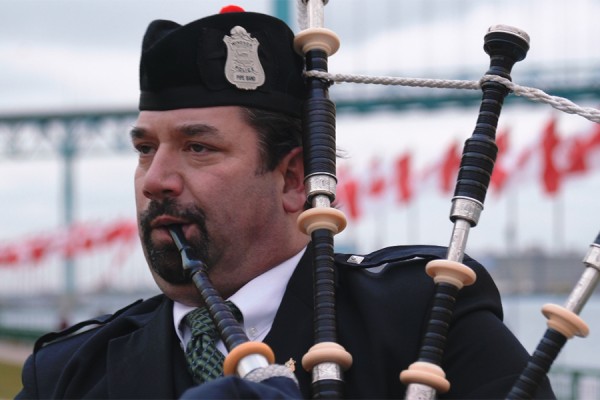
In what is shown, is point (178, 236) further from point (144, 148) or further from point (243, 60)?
point (243, 60)

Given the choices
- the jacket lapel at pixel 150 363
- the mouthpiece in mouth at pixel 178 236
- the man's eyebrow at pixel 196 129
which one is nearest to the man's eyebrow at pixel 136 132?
the man's eyebrow at pixel 196 129

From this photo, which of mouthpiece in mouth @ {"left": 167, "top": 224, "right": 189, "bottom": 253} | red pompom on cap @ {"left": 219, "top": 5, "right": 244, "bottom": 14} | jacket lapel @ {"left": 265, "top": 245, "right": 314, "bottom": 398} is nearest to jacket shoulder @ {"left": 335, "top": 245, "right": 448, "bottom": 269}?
jacket lapel @ {"left": 265, "top": 245, "right": 314, "bottom": 398}

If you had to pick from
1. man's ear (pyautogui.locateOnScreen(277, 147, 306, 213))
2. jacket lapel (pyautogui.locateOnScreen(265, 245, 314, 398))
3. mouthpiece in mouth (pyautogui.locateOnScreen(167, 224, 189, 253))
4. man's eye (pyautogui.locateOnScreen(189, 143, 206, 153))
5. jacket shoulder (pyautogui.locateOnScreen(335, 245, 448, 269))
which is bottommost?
jacket lapel (pyautogui.locateOnScreen(265, 245, 314, 398))

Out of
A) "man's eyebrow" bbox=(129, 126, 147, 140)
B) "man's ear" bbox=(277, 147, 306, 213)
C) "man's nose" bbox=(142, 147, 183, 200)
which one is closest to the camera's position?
"man's nose" bbox=(142, 147, 183, 200)

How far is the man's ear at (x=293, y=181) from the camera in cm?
275

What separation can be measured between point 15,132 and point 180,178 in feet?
225

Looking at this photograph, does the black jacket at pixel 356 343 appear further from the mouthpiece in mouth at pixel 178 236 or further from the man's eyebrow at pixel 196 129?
the man's eyebrow at pixel 196 129

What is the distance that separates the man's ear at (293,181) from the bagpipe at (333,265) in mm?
218

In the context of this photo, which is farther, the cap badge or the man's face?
the cap badge

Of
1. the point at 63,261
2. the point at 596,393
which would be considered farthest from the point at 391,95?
the point at 596,393

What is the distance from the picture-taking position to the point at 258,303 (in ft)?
8.72

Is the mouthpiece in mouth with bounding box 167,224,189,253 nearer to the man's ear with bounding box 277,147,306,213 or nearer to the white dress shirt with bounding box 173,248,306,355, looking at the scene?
the white dress shirt with bounding box 173,248,306,355

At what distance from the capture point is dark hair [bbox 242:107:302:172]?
2664 millimetres

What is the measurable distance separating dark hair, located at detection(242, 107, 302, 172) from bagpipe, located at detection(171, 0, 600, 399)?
0.13 m
